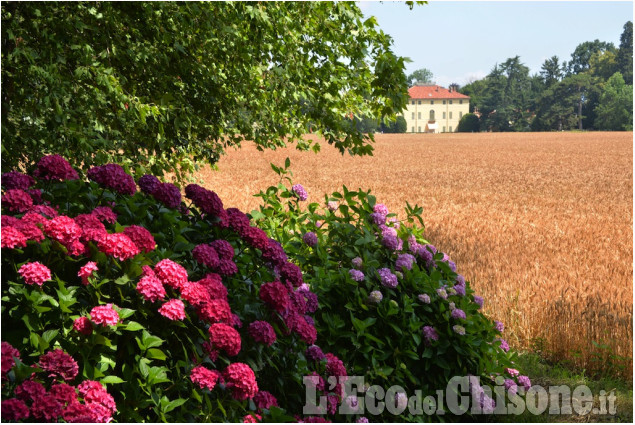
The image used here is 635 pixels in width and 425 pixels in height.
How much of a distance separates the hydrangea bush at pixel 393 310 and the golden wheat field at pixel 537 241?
144 cm

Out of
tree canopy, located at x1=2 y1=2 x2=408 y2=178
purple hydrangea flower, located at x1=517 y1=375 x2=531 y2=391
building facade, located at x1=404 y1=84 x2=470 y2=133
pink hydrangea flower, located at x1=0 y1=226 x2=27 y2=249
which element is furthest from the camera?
building facade, located at x1=404 y1=84 x2=470 y2=133

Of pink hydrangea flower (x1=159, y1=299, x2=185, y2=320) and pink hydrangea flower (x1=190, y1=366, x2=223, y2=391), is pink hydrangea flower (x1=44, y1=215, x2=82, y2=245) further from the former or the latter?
pink hydrangea flower (x1=190, y1=366, x2=223, y2=391)

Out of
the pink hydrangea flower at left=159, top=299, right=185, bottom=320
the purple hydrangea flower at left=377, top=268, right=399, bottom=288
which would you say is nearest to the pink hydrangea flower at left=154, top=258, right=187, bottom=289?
A: the pink hydrangea flower at left=159, top=299, right=185, bottom=320

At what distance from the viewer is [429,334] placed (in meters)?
3.89

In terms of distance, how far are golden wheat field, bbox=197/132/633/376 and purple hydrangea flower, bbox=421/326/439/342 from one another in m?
2.14

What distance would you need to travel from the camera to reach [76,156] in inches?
186

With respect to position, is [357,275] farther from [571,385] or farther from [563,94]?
[563,94]

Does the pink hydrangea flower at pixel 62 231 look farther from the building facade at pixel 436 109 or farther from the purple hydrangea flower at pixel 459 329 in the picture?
the building facade at pixel 436 109

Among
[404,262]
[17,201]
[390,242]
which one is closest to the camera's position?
[17,201]

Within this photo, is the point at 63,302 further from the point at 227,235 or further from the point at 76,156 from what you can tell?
the point at 76,156

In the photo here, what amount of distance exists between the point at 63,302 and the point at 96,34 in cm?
308

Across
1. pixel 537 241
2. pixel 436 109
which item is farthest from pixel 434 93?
pixel 537 241

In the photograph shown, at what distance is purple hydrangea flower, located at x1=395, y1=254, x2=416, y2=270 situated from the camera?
4.12m

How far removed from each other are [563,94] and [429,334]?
99545 millimetres
